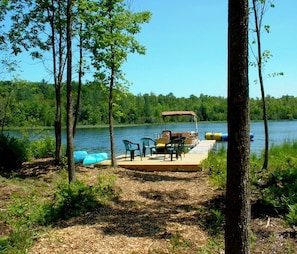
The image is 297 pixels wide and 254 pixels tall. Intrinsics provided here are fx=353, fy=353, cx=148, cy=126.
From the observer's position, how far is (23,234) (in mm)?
4617

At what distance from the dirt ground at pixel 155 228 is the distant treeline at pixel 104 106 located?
179 inches

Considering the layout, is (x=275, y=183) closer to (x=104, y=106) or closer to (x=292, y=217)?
(x=292, y=217)

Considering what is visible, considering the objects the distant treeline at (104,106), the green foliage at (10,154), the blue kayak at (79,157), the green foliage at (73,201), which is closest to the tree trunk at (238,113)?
the green foliage at (73,201)

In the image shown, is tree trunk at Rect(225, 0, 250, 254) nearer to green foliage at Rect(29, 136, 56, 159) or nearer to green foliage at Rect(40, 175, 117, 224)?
green foliage at Rect(40, 175, 117, 224)

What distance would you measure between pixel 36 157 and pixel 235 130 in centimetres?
1014

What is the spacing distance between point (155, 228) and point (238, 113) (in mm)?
2634

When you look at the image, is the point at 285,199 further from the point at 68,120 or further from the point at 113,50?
the point at 113,50

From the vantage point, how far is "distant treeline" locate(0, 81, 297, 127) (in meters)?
11.7

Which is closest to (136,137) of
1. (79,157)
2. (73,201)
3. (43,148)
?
(43,148)

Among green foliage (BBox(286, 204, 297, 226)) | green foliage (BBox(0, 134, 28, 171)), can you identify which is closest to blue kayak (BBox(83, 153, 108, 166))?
green foliage (BBox(0, 134, 28, 171))

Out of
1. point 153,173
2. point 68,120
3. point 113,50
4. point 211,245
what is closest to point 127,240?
point 211,245

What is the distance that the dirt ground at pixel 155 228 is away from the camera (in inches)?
165

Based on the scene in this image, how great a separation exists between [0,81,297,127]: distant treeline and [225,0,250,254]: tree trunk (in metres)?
7.71

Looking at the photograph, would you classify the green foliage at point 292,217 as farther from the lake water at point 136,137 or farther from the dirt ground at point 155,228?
the lake water at point 136,137
